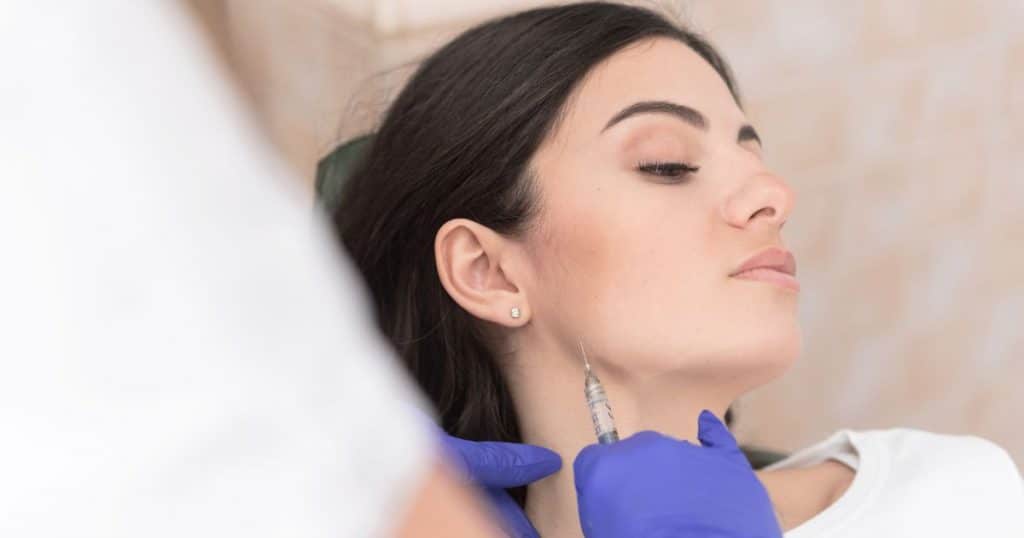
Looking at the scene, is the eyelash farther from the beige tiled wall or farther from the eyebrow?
the beige tiled wall

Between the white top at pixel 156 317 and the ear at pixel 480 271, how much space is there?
0.74 m

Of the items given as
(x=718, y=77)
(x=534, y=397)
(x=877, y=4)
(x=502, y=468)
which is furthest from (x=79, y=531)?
(x=877, y=4)

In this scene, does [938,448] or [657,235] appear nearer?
[657,235]

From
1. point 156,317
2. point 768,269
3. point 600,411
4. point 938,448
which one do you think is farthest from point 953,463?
point 156,317

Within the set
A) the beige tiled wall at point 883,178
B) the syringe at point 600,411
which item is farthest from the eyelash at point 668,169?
the beige tiled wall at point 883,178

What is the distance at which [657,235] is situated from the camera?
1.13 meters

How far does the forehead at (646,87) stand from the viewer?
47.4 inches

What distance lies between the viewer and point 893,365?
2.08 meters

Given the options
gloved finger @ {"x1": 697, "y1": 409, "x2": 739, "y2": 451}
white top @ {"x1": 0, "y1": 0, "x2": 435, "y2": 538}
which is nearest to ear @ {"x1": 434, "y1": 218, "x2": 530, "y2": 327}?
gloved finger @ {"x1": 697, "y1": 409, "x2": 739, "y2": 451}

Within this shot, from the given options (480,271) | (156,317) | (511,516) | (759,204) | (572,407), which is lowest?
(511,516)

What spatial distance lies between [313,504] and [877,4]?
5.60 feet

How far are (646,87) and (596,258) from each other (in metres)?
0.21

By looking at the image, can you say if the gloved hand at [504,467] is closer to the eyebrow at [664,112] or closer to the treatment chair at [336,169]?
the eyebrow at [664,112]

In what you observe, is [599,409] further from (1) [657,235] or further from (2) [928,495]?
(2) [928,495]
